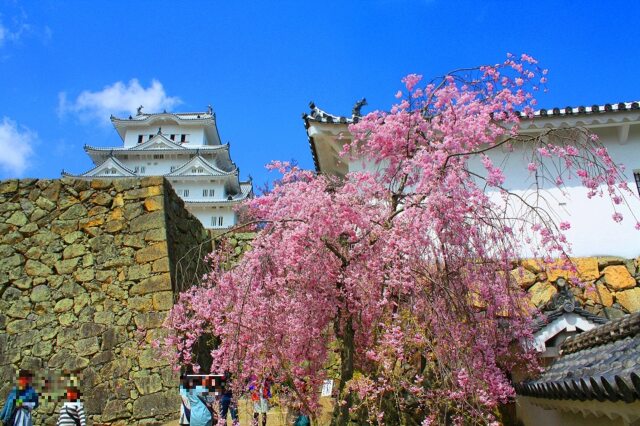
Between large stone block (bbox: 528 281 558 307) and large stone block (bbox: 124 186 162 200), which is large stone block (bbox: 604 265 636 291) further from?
large stone block (bbox: 124 186 162 200)

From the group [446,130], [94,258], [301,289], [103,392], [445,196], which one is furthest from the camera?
[94,258]

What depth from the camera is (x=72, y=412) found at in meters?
4.74

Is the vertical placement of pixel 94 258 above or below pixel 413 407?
above

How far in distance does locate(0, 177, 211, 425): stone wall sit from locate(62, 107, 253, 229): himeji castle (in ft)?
77.3

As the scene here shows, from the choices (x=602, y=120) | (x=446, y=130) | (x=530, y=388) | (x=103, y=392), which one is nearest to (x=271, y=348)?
(x=530, y=388)

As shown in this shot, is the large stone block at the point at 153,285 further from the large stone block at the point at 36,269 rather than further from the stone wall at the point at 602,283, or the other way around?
the stone wall at the point at 602,283

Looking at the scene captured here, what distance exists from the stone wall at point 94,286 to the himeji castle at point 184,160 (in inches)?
927

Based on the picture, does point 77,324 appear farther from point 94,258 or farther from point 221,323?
point 221,323

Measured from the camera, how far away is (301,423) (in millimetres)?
5672

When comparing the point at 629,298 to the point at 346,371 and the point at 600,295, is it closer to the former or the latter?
the point at 600,295

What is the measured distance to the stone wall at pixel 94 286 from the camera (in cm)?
747

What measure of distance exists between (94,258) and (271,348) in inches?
194

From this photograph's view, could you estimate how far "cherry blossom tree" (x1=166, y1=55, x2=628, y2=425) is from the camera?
4281mm

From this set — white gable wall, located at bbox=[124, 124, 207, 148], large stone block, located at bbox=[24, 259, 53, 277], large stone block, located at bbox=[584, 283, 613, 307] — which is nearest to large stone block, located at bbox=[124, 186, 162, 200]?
large stone block, located at bbox=[24, 259, 53, 277]
